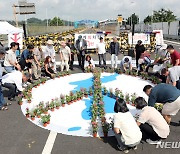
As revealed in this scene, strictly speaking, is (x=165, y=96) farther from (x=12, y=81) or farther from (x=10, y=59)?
(x=10, y=59)

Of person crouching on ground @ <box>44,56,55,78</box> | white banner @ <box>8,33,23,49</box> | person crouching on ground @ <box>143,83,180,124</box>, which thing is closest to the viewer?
person crouching on ground @ <box>143,83,180,124</box>

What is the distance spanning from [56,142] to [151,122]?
231 cm

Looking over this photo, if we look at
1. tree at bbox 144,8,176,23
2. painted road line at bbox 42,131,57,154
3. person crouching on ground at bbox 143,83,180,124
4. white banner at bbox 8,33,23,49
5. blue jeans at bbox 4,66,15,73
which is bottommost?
painted road line at bbox 42,131,57,154

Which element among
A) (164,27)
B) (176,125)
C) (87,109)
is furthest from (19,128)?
(164,27)

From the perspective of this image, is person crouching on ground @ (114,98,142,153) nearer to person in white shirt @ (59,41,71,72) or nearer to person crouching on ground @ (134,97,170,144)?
person crouching on ground @ (134,97,170,144)

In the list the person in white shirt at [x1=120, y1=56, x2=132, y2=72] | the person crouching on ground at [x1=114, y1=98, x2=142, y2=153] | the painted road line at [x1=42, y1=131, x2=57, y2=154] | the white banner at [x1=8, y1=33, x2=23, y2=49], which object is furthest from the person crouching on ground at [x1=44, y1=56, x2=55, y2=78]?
the person crouching on ground at [x1=114, y1=98, x2=142, y2=153]

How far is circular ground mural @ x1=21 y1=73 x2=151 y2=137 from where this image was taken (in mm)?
6148

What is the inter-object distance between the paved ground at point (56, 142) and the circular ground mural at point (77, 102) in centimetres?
30

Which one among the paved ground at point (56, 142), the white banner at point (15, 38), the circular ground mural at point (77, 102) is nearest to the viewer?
the paved ground at point (56, 142)

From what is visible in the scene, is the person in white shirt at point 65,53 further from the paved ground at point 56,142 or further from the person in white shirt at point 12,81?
the paved ground at point 56,142

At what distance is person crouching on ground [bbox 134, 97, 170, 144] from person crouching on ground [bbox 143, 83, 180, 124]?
0.48 metres

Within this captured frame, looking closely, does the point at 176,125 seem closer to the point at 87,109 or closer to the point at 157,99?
the point at 157,99

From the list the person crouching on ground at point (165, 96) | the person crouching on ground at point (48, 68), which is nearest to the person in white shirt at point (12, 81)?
the person crouching on ground at point (48, 68)

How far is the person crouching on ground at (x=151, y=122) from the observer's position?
4.77 meters
